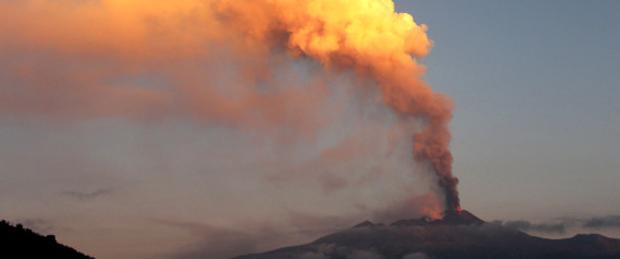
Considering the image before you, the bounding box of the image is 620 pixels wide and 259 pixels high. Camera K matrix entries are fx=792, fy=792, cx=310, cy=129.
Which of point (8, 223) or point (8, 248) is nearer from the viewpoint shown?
point (8, 248)

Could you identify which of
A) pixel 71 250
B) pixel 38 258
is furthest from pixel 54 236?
pixel 38 258

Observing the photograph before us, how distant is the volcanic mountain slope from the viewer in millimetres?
69000

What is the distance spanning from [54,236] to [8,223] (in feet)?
15.4

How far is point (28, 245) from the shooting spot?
240 feet

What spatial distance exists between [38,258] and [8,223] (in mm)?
9574

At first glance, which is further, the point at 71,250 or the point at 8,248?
the point at 71,250

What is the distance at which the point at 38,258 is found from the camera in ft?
231

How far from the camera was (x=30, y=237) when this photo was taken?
249 feet

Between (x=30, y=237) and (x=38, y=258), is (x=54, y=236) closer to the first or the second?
(x=30, y=237)

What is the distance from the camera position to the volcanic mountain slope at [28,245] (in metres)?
69.0

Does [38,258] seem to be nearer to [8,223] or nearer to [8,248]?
[8,248]

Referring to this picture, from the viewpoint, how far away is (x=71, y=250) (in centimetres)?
8044

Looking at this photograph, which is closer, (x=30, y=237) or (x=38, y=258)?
(x=38, y=258)

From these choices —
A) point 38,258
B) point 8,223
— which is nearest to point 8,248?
point 38,258
